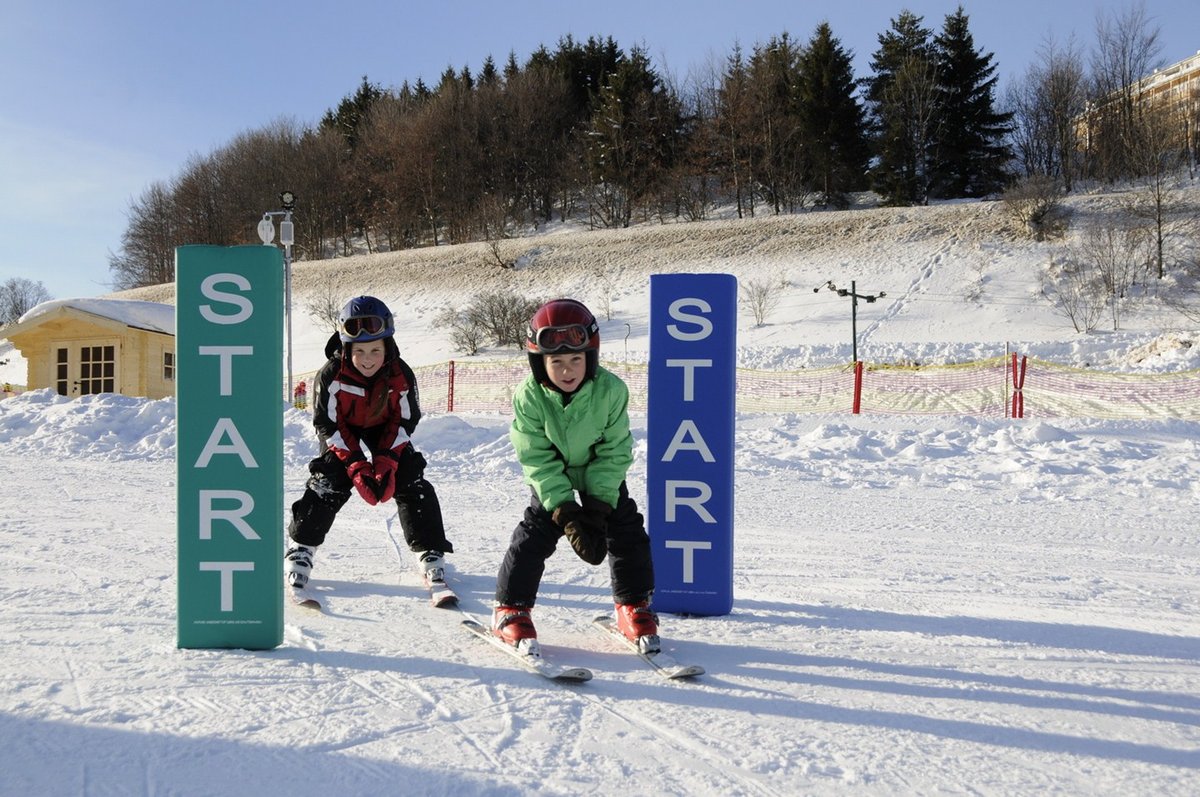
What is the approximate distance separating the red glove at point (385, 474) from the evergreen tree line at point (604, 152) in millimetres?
43054

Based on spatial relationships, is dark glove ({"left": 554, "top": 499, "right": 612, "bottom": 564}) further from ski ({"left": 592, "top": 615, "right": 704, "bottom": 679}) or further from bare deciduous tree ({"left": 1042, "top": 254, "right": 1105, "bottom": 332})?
bare deciduous tree ({"left": 1042, "top": 254, "right": 1105, "bottom": 332})

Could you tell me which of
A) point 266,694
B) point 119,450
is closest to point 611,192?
point 119,450

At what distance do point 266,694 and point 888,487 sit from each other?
6374mm

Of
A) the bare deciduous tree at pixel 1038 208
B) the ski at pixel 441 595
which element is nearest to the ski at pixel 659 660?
the ski at pixel 441 595

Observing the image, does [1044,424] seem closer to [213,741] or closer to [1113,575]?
[1113,575]

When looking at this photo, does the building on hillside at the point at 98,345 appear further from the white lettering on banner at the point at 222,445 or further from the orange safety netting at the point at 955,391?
the white lettering on banner at the point at 222,445

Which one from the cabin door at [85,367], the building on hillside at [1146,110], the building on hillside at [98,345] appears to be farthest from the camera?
the building on hillside at [1146,110]

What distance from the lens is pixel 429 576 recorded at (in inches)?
162

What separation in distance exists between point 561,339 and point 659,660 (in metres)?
1.29

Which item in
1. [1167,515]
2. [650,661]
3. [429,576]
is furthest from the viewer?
[1167,515]

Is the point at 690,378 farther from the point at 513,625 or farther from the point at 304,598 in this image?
the point at 304,598

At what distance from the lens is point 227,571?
316cm

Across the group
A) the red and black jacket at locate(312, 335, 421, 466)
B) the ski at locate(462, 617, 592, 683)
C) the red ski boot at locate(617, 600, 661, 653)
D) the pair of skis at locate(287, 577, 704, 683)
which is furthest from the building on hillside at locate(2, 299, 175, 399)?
the red ski boot at locate(617, 600, 661, 653)

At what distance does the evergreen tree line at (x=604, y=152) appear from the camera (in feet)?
145
